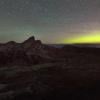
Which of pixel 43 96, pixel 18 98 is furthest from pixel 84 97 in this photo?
pixel 18 98

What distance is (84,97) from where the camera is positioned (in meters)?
55.4

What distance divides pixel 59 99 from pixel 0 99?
587 inches

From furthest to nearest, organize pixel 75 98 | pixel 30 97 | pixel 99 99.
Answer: pixel 30 97 < pixel 75 98 < pixel 99 99

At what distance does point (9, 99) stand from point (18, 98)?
2.89 m

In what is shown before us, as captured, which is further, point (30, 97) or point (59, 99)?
point (30, 97)

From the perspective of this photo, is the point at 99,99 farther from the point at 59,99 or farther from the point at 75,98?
the point at 59,99

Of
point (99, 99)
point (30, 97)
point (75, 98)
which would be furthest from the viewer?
point (30, 97)

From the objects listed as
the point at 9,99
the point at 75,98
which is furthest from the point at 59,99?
the point at 9,99

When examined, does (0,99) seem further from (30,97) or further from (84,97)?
(84,97)

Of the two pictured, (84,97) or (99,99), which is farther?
(84,97)

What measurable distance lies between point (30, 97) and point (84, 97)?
566 inches

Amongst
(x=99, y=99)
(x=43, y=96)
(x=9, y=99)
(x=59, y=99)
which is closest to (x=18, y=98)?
(x=9, y=99)

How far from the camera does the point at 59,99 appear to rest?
5475 cm

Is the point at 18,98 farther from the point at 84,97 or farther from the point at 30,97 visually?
the point at 84,97
